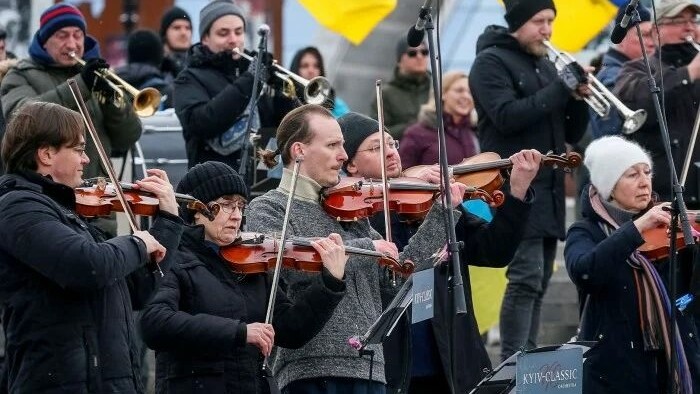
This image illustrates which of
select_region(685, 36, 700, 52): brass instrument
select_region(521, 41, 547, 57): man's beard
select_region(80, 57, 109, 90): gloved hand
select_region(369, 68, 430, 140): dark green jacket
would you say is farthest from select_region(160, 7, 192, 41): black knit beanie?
Answer: select_region(685, 36, 700, 52): brass instrument

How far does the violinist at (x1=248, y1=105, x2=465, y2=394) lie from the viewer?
773cm

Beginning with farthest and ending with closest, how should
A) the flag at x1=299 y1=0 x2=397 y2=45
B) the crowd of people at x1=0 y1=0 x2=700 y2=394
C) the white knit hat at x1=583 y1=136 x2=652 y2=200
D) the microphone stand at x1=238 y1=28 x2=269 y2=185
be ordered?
the flag at x1=299 y1=0 x2=397 y2=45 → the microphone stand at x1=238 y1=28 x2=269 y2=185 → the white knit hat at x1=583 y1=136 x2=652 y2=200 → the crowd of people at x1=0 y1=0 x2=700 y2=394

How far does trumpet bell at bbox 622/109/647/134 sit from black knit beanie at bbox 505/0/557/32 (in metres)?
0.86

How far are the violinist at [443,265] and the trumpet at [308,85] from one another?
4.71 ft

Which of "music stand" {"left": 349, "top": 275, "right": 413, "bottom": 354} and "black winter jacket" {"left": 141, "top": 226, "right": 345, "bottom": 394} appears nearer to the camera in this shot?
"black winter jacket" {"left": 141, "top": 226, "right": 345, "bottom": 394}

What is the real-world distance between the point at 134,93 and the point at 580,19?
395 cm

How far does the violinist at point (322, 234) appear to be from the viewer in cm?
773

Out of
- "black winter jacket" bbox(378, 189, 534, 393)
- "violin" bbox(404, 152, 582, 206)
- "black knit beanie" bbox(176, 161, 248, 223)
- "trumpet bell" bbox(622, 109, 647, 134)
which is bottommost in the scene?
"black winter jacket" bbox(378, 189, 534, 393)

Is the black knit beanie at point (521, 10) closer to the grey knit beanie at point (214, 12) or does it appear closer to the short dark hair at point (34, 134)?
the grey knit beanie at point (214, 12)

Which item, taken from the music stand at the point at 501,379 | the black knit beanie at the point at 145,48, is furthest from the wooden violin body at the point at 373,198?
the black knit beanie at the point at 145,48

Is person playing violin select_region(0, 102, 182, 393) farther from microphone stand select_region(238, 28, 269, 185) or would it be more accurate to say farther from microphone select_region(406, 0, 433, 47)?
microphone stand select_region(238, 28, 269, 185)

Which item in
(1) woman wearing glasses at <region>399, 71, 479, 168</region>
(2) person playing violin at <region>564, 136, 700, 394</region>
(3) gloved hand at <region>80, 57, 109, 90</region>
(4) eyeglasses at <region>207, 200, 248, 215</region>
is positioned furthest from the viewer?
(1) woman wearing glasses at <region>399, 71, 479, 168</region>

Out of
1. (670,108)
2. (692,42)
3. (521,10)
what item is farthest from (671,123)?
(521,10)

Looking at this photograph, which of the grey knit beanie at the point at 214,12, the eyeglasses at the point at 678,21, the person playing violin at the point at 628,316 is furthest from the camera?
the eyeglasses at the point at 678,21
